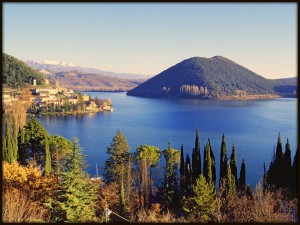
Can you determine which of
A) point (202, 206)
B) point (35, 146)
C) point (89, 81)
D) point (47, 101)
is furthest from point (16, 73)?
point (89, 81)

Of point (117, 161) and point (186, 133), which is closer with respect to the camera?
point (117, 161)

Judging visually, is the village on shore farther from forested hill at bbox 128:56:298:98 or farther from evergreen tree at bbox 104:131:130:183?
forested hill at bbox 128:56:298:98

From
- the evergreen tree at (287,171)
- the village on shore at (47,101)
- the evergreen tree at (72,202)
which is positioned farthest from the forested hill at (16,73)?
the evergreen tree at (72,202)

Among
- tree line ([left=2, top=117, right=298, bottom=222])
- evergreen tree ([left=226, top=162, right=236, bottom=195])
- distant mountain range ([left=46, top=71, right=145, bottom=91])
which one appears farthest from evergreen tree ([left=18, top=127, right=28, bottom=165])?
distant mountain range ([left=46, top=71, right=145, bottom=91])

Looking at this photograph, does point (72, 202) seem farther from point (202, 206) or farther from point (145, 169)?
point (145, 169)

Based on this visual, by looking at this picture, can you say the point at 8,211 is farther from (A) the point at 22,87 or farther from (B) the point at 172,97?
(B) the point at 172,97

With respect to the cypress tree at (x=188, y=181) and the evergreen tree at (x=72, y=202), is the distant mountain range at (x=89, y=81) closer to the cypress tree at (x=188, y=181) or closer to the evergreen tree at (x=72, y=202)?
the cypress tree at (x=188, y=181)
